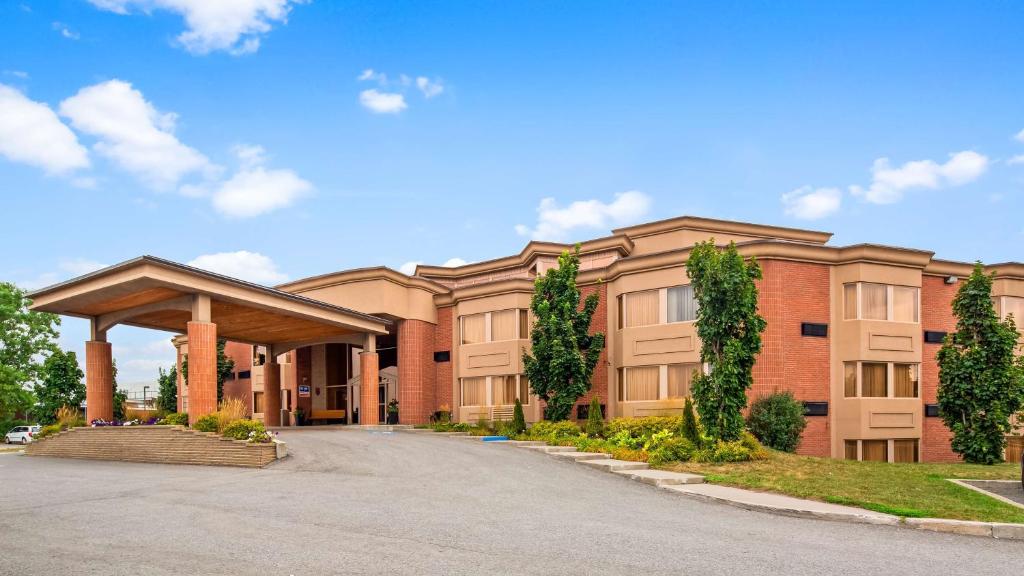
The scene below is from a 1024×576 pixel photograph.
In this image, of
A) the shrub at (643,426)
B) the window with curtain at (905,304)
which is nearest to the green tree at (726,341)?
the shrub at (643,426)

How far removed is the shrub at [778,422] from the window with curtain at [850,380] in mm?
3709

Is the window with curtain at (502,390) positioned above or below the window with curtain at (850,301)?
below

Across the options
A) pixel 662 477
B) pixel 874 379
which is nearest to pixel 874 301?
pixel 874 379

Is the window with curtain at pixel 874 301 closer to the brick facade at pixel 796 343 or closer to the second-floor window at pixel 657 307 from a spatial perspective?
the brick facade at pixel 796 343

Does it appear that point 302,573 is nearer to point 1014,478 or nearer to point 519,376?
point 1014,478

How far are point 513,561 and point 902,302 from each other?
25130 mm

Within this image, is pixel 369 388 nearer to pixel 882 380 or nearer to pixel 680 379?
pixel 680 379

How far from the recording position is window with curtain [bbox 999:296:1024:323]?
105 ft

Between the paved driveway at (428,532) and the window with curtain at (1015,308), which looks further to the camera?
the window with curtain at (1015,308)

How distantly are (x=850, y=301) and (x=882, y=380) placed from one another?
3265mm

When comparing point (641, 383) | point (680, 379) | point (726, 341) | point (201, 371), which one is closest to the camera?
point (726, 341)

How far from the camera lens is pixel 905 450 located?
2892cm

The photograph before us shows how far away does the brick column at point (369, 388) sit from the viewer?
37.5 m

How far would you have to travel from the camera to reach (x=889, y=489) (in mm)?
15805
